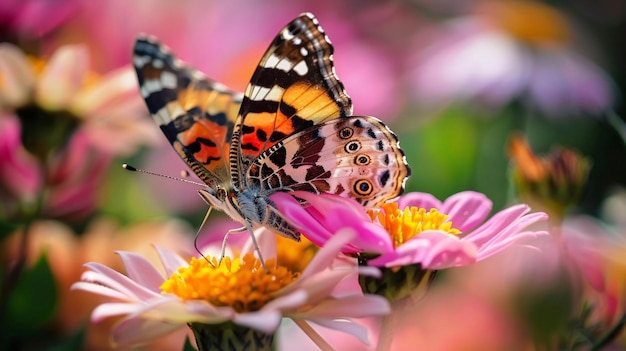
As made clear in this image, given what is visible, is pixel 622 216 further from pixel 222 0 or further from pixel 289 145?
pixel 222 0

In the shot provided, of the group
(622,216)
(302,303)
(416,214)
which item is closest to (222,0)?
(622,216)

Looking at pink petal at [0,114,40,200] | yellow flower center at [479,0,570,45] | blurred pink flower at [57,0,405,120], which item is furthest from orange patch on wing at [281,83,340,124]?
yellow flower center at [479,0,570,45]

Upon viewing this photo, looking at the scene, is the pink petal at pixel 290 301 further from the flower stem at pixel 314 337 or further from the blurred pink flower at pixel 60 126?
the blurred pink flower at pixel 60 126

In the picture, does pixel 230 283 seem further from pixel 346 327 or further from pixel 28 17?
pixel 28 17

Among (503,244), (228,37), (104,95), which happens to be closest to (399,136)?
(228,37)

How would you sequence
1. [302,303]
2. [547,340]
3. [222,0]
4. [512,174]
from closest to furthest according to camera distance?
[302,303] → [547,340] → [512,174] → [222,0]

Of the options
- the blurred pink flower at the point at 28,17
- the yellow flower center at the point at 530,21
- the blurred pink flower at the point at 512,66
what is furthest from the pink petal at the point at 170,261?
the yellow flower center at the point at 530,21
